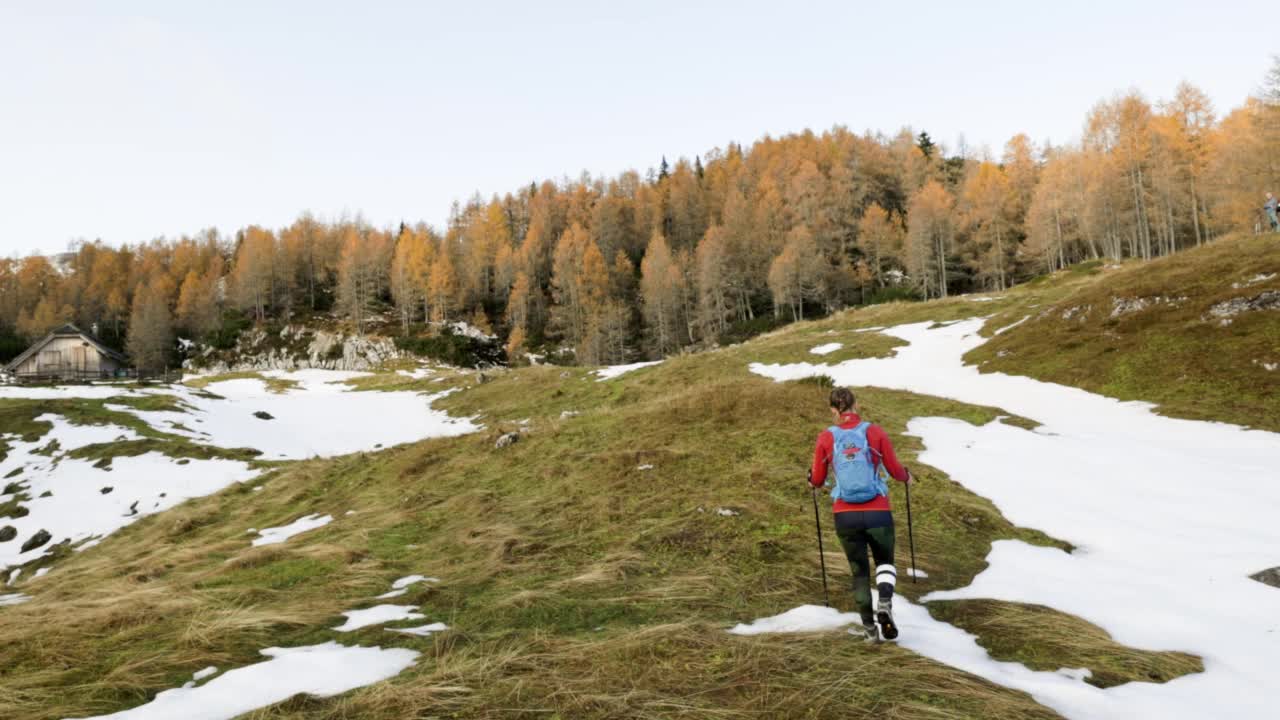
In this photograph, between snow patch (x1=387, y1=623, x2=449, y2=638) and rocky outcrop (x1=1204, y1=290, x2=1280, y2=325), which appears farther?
rocky outcrop (x1=1204, y1=290, x2=1280, y2=325)

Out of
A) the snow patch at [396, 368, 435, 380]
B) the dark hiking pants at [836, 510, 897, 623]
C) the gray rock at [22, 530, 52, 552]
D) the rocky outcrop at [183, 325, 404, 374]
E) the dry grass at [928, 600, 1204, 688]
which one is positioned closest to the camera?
the dry grass at [928, 600, 1204, 688]

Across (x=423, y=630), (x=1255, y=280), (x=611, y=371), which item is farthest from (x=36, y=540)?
(x=1255, y=280)

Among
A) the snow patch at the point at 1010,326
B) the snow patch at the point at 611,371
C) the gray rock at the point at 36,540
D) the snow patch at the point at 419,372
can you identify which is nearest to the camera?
the gray rock at the point at 36,540

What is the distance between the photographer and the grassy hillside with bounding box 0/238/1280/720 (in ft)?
12.0

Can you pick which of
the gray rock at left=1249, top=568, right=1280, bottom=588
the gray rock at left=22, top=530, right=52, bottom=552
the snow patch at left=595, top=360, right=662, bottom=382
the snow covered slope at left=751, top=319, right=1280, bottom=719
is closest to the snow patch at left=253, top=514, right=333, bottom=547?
the gray rock at left=22, top=530, right=52, bottom=552

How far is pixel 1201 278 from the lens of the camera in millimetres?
20062

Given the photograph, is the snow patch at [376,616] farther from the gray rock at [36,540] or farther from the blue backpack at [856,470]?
the gray rock at [36,540]

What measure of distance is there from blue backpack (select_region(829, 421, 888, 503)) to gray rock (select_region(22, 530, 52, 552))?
19181 mm

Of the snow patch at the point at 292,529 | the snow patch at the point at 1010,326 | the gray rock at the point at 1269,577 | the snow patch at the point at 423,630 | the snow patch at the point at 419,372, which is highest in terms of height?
the snow patch at the point at 419,372

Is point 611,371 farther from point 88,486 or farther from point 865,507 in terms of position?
point 865,507

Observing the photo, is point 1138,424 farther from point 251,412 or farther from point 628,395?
point 251,412

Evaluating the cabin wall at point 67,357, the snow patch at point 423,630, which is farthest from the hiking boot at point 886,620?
the cabin wall at point 67,357

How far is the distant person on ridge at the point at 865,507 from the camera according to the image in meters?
4.50

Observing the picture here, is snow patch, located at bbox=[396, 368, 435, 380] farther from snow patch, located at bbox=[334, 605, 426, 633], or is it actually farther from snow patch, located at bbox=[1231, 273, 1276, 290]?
snow patch, located at bbox=[1231, 273, 1276, 290]
